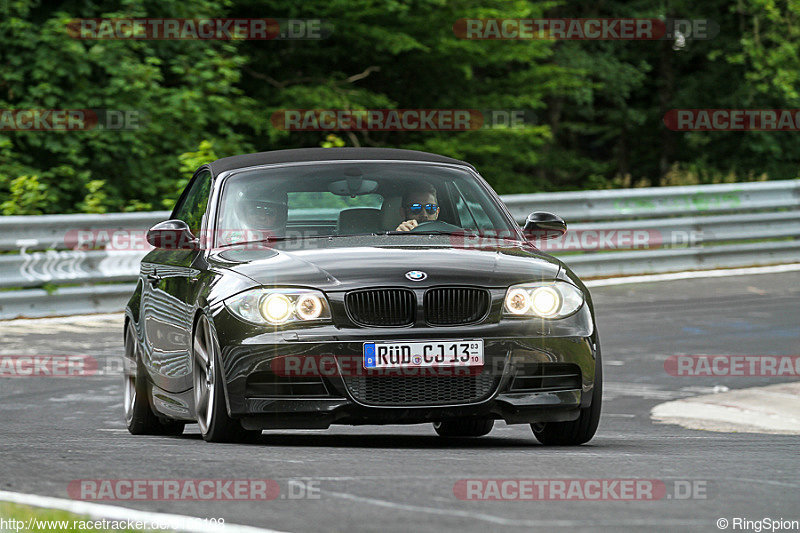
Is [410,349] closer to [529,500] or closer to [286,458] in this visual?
[286,458]

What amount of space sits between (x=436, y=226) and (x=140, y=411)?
2104 mm

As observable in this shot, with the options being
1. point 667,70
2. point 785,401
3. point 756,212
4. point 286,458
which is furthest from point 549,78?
point 286,458

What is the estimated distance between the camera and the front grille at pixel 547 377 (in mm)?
7465

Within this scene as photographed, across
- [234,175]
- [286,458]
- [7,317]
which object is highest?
[234,175]

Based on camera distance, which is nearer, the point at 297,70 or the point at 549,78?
the point at 297,70

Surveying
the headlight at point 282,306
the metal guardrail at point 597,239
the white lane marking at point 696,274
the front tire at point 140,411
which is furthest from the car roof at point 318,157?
the white lane marking at point 696,274

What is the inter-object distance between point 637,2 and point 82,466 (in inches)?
1378

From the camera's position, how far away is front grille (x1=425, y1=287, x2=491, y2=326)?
→ 7.37 m

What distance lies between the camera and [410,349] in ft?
23.7

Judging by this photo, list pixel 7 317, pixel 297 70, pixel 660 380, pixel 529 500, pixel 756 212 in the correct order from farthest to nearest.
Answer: pixel 297 70
pixel 756 212
pixel 7 317
pixel 660 380
pixel 529 500

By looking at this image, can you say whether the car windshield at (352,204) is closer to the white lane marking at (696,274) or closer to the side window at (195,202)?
the side window at (195,202)

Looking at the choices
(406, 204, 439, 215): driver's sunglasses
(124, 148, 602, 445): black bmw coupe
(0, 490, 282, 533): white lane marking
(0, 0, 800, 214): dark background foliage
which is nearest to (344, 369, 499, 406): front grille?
(124, 148, 602, 445): black bmw coupe

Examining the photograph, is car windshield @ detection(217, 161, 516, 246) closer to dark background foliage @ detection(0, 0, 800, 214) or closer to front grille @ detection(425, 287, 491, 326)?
front grille @ detection(425, 287, 491, 326)

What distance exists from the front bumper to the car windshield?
3.56 feet
